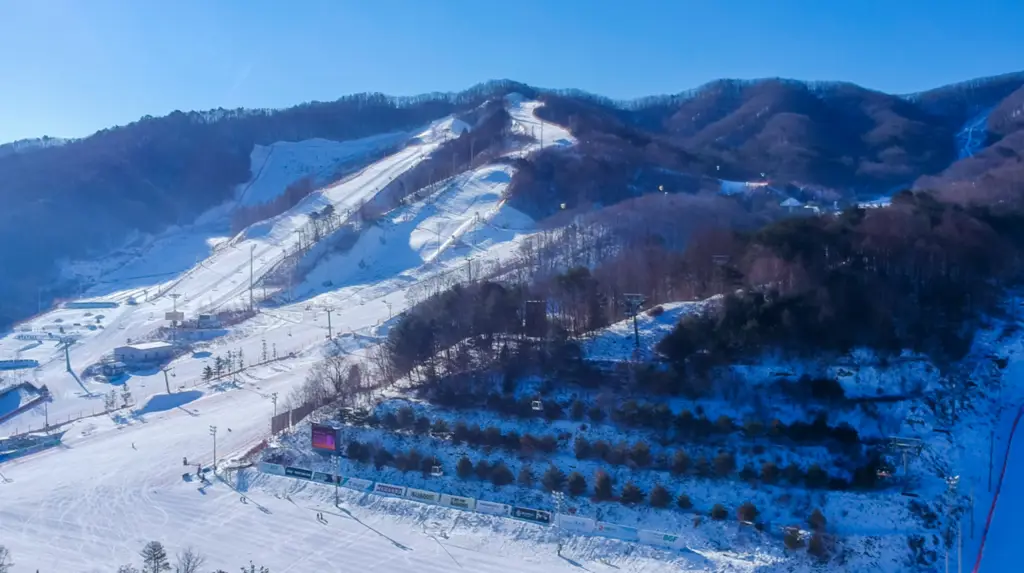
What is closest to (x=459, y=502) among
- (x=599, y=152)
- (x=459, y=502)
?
(x=459, y=502)

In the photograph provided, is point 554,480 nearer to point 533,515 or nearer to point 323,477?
point 533,515

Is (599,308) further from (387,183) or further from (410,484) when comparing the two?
(387,183)

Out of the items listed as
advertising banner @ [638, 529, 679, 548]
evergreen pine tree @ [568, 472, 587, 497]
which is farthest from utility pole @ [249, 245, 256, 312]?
advertising banner @ [638, 529, 679, 548]

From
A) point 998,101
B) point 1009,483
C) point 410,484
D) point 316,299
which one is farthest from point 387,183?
point 998,101

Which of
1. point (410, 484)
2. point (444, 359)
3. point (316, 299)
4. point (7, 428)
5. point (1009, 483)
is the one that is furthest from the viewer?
point (316, 299)

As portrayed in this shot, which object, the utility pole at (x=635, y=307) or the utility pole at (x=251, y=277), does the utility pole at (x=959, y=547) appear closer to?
the utility pole at (x=635, y=307)

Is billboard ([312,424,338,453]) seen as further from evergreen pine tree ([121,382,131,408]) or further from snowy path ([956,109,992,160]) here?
snowy path ([956,109,992,160])
